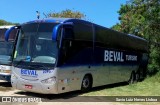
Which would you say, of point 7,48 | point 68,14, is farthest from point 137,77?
point 68,14

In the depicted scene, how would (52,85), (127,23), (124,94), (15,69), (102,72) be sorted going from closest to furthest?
(52,85) → (15,69) → (124,94) → (102,72) → (127,23)

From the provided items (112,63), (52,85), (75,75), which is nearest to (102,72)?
(112,63)

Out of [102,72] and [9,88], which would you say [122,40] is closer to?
[102,72]

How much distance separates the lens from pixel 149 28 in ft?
77.0

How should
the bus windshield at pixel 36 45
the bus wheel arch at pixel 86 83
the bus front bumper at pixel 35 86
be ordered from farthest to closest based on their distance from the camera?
the bus wheel arch at pixel 86 83, the bus windshield at pixel 36 45, the bus front bumper at pixel 35 86

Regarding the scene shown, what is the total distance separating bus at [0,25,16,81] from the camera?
15.8 meters

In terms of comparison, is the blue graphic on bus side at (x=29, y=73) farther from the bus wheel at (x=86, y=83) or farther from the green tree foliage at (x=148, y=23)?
the green tree foliage at (x=148, y=23)

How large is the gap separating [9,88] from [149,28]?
11.5 meters

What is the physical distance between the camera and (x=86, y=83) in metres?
14.9

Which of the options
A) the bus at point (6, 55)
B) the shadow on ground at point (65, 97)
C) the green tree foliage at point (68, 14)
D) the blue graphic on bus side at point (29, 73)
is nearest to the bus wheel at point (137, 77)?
the shadow on ground at point (65, 97)

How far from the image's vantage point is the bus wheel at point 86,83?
14648 millimetres

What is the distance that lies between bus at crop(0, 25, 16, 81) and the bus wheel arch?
349 centimetres

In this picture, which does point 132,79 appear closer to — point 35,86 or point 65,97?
point 65,97

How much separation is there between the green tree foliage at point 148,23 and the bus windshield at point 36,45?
A: 1149 centimetres
